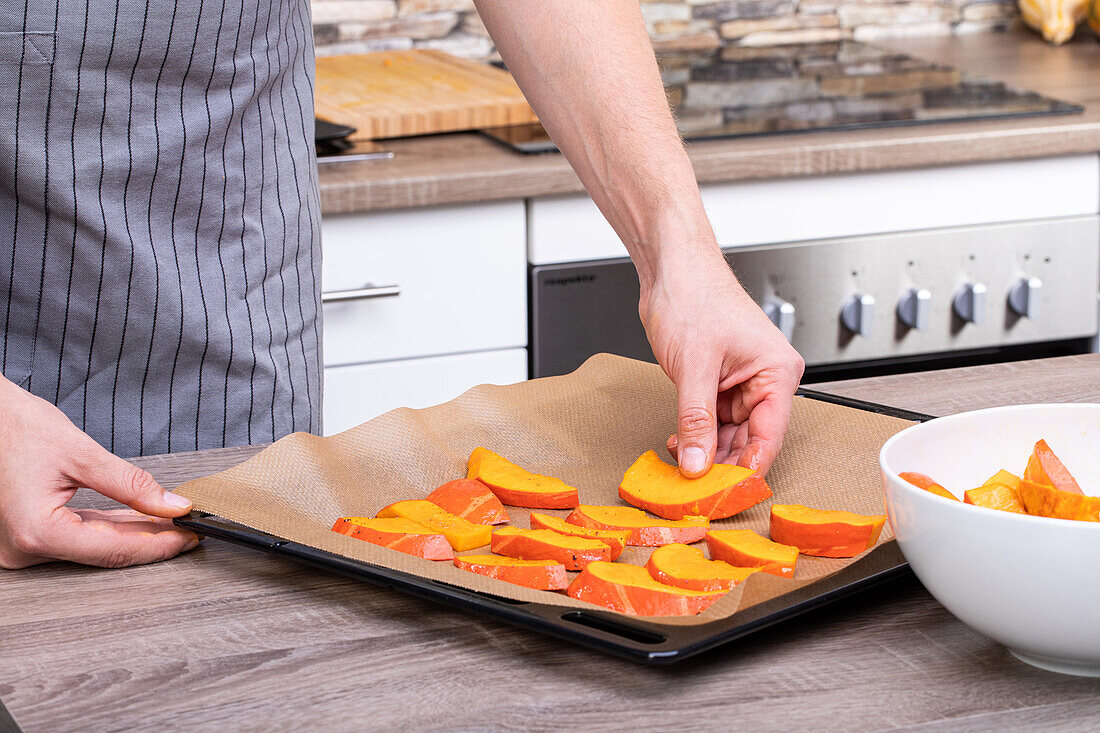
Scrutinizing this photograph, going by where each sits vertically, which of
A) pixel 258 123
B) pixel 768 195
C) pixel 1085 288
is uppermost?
pixel 258 123

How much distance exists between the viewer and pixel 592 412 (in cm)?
111

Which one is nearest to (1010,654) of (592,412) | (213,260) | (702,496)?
(702,496)

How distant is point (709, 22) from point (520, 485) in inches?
82.9

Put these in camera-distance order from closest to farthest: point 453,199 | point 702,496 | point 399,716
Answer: point 399,716 → point 702,496 → point 453,199

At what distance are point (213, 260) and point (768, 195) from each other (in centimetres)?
97

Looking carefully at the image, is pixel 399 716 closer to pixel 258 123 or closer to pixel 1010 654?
pixel 1010 654

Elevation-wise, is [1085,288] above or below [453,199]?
below

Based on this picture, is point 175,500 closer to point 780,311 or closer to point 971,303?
point 780,311

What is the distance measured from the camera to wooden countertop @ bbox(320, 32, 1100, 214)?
1.79 m

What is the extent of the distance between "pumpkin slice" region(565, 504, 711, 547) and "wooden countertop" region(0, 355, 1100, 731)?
0.49ft

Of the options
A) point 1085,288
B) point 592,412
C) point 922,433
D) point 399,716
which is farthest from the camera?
point 1085,288

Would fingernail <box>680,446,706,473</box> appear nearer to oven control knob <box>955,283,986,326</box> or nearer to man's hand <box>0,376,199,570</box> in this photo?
man's hand <box>0,376,199,570</box>

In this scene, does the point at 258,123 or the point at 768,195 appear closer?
the point at 258,123

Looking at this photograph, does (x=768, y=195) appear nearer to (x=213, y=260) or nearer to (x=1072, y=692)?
(x=213, y=260)
